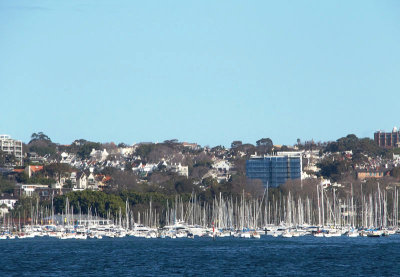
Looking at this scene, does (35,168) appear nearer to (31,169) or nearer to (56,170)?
(31,169)

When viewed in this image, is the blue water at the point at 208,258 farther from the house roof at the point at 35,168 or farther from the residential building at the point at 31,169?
the house roof at the point at 35,168

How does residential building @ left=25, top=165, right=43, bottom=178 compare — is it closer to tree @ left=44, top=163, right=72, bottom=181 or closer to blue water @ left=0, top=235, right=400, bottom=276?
tree @ left=44, top=163, right=72, bottom=181

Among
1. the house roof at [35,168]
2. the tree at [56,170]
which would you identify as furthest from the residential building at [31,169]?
the tree at [56,170]

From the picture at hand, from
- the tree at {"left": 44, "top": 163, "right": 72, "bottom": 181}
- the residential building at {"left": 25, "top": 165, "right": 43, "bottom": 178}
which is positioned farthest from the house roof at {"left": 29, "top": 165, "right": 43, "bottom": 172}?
the tree at {"left": 44, "top": 163, "right": 72, "bottom": 181}

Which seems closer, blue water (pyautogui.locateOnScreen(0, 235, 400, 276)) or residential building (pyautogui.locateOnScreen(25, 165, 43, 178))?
blue water (pyautogui.locateOnScreen(0, 235, 400, 276))

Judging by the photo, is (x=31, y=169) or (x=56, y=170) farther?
(x=31, y=169)

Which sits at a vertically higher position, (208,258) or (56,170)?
(56,170)

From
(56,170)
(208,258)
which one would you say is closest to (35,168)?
(56,170)

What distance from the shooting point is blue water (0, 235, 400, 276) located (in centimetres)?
7075

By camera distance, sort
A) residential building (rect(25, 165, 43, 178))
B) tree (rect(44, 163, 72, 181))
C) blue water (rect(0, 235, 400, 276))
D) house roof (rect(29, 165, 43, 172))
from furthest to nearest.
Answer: house roof (rect(29, 165, 43, 172)), residential building (rect(25, 165, 43, 178)), tree (rect(44, 163, 72, 181)), blue water (rect(0, 235, 400, 276))

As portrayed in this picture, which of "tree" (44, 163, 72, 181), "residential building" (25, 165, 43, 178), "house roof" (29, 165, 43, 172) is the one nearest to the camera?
"tree" (44, 163, 72, 181)

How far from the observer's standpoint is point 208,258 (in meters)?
82.3

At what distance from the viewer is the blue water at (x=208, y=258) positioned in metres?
70.8

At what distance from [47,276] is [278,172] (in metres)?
135
